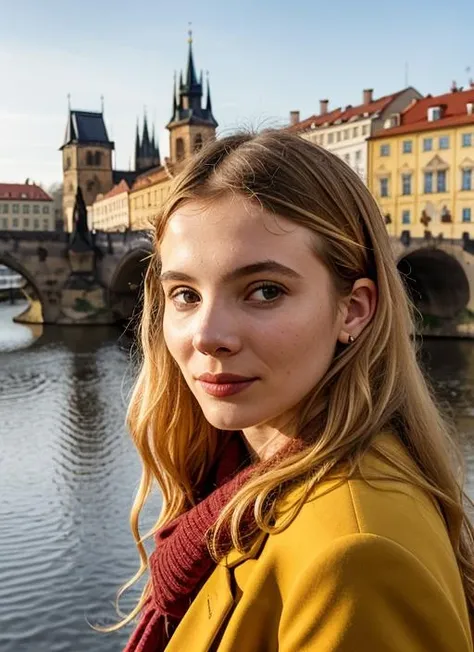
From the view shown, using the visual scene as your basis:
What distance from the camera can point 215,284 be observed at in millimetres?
1352

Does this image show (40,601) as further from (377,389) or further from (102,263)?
(102,263)

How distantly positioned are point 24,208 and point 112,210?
54.7ft

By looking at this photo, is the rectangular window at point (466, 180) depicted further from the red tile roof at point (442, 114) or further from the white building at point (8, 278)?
the white building at point (8, 278)

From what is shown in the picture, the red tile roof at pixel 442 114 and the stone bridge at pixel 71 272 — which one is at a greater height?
the red tile roof at pixel 442 114

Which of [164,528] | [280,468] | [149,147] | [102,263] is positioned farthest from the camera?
[149,147]

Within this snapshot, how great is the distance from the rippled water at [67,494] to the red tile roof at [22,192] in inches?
2692

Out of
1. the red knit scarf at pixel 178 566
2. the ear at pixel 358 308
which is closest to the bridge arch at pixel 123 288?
the red knit scarf at pixel 178 566

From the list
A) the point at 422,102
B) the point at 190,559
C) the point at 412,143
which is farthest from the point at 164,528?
the point at 422,102

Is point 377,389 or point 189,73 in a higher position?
point 189,73

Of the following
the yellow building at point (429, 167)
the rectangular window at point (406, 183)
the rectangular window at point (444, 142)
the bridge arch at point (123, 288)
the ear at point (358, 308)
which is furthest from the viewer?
the rectangular window at point (406, 183)

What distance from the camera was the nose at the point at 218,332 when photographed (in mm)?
1336

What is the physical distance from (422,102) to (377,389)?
42.5 metres

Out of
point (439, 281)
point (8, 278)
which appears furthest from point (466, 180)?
point (8, 278)

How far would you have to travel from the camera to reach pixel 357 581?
3.32ft
